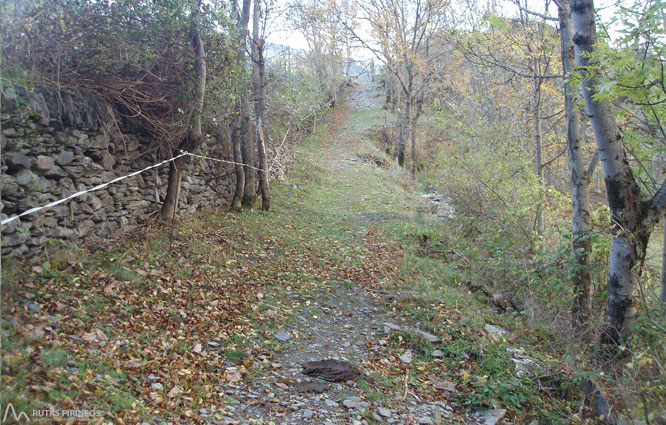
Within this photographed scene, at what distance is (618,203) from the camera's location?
16.5 ft

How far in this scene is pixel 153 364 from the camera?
3914 mm

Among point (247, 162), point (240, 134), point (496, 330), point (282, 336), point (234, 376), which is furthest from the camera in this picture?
point (247, 162)

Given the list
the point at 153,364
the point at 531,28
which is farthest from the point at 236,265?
the point at 531,28

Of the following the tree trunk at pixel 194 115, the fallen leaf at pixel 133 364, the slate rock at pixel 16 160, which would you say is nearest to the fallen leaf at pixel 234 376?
the fallen leaf at pixel 133 364

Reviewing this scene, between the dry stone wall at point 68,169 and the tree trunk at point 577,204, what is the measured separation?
653cm

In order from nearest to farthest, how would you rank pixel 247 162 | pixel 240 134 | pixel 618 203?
1. pixel 618 203
2. pixel 240 134
3. pixel 247 162

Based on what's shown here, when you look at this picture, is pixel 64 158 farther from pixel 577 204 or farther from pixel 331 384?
pixel 577 204

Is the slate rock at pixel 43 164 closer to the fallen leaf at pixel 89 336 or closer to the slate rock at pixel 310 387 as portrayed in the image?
the fallen leaf at pixel 89 336

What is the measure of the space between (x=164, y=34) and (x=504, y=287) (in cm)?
735

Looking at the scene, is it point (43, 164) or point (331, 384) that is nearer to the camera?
point (331, 384)

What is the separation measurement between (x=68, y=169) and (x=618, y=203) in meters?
6.65

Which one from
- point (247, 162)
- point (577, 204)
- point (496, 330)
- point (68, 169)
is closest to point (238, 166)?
point (247, 162)

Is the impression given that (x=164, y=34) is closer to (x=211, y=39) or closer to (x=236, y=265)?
(x=211, y=39)

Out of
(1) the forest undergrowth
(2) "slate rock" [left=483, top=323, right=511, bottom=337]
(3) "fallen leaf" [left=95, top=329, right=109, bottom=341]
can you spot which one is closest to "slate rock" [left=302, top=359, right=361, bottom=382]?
(1) the forest undergrowth
